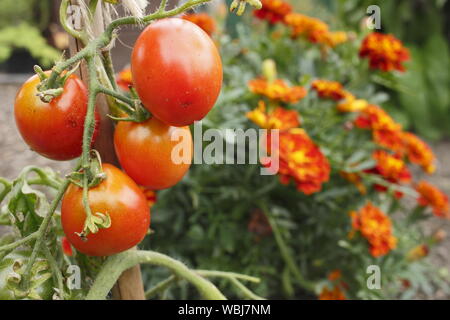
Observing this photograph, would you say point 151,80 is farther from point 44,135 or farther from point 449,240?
point 449,240

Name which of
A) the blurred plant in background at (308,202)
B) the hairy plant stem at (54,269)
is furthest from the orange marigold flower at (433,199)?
the hairy plant stem at (54,269)

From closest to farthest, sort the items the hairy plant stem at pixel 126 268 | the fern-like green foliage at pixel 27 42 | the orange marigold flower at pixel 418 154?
the hairy plant stem at pixel 126 268 < the orange marigold flower at pixel 418 154 < the fern-like green foliage at pixel 27 42

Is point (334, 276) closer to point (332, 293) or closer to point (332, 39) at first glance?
point (332, 293)

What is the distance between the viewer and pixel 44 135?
51 cm

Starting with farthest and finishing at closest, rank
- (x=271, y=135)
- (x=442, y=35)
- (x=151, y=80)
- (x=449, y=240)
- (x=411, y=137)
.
Answer: (x=442, y=35) < (x=449, y=240) < (x=411, y=137) < (x=271, y=135) < (x=151, y=80)

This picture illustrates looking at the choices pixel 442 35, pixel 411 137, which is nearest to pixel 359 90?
pixel 411 137

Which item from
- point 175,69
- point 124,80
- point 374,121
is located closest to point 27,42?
point 124,80

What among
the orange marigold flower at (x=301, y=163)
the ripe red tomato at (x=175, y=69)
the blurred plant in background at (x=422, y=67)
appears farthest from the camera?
the blurred plant in background at (x=422, y=67)

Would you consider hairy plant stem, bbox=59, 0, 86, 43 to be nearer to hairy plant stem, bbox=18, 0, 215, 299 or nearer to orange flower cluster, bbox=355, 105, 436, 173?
hairy plant stem, bbox=18, 0, 215, 299

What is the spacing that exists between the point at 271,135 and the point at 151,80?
0.71 meters

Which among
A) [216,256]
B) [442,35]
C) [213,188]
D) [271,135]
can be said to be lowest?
[216,256]

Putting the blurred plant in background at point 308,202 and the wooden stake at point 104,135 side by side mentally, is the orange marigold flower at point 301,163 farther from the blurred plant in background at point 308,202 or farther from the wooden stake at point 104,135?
the wooden stake at point 104,135

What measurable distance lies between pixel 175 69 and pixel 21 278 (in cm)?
26

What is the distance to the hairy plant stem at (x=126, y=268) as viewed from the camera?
22.8 inches
